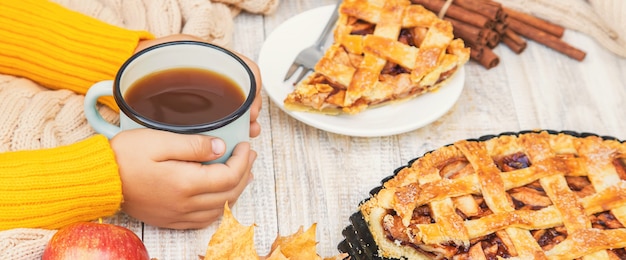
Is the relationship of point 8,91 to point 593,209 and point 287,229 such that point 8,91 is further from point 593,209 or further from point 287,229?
point 593,209

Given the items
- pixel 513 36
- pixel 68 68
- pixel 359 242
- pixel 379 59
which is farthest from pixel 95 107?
pixel 513 36

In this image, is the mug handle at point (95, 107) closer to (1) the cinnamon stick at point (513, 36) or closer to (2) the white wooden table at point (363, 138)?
(2) the white wooden table at point (363, 138)

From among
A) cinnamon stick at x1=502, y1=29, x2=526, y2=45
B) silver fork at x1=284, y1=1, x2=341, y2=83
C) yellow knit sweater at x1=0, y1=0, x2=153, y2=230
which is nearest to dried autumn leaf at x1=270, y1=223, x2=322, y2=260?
yellow knit sweater at x1=0, y1=0, x2=153, y2=230

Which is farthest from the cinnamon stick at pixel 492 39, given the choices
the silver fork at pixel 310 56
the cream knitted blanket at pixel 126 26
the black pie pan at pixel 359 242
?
the black pie pan at pixel 359 242

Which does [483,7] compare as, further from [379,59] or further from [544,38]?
[379,59]

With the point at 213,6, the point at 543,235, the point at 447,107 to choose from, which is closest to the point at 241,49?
the point at 213,6
